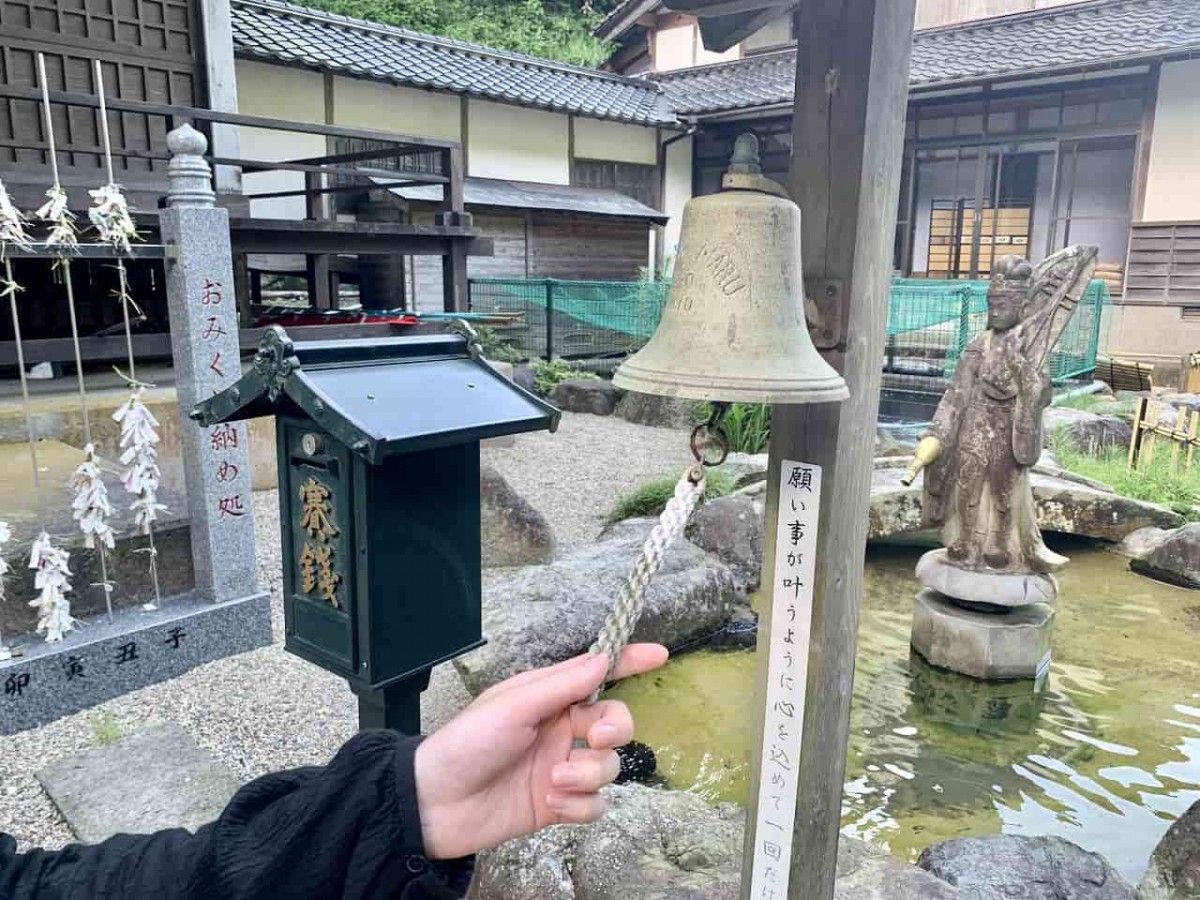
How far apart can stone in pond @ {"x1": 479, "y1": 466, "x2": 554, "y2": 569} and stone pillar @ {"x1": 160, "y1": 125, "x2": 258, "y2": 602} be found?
166 centimetres

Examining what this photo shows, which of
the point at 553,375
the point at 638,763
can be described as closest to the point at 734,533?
the point at 638,763

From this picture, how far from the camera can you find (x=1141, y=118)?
1244 centimetres

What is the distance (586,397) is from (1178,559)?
717 centimetres

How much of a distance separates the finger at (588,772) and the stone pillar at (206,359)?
3.68m

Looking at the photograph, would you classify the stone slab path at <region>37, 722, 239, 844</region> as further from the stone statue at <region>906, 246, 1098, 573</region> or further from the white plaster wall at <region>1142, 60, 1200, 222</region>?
the white plaster wall at <region>1142, 60, 1200, 222</region>

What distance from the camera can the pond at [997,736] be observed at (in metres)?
3.71

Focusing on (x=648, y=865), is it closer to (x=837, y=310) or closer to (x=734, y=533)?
(x=837, y=310)

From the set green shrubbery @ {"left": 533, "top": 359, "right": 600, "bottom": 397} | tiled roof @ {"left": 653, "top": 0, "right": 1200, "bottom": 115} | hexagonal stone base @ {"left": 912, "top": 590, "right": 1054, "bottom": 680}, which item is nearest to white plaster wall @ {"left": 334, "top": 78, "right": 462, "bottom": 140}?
green shrubbery @ {"left": 533, "top": 359, "right": 600, "bottom": 397}

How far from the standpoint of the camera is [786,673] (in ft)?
6.97

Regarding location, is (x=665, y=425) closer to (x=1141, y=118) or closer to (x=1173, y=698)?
(x=1173, y=698)

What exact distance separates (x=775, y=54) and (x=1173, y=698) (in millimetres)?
15437

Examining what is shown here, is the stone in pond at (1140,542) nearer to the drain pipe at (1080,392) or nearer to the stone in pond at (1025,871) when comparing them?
the drain pipe at (1080,392)

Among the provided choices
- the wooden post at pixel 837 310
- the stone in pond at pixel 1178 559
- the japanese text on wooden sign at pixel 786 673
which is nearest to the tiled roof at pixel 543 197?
the stone in pond at pixel 1178 559

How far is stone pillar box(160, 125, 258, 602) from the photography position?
163 inches
